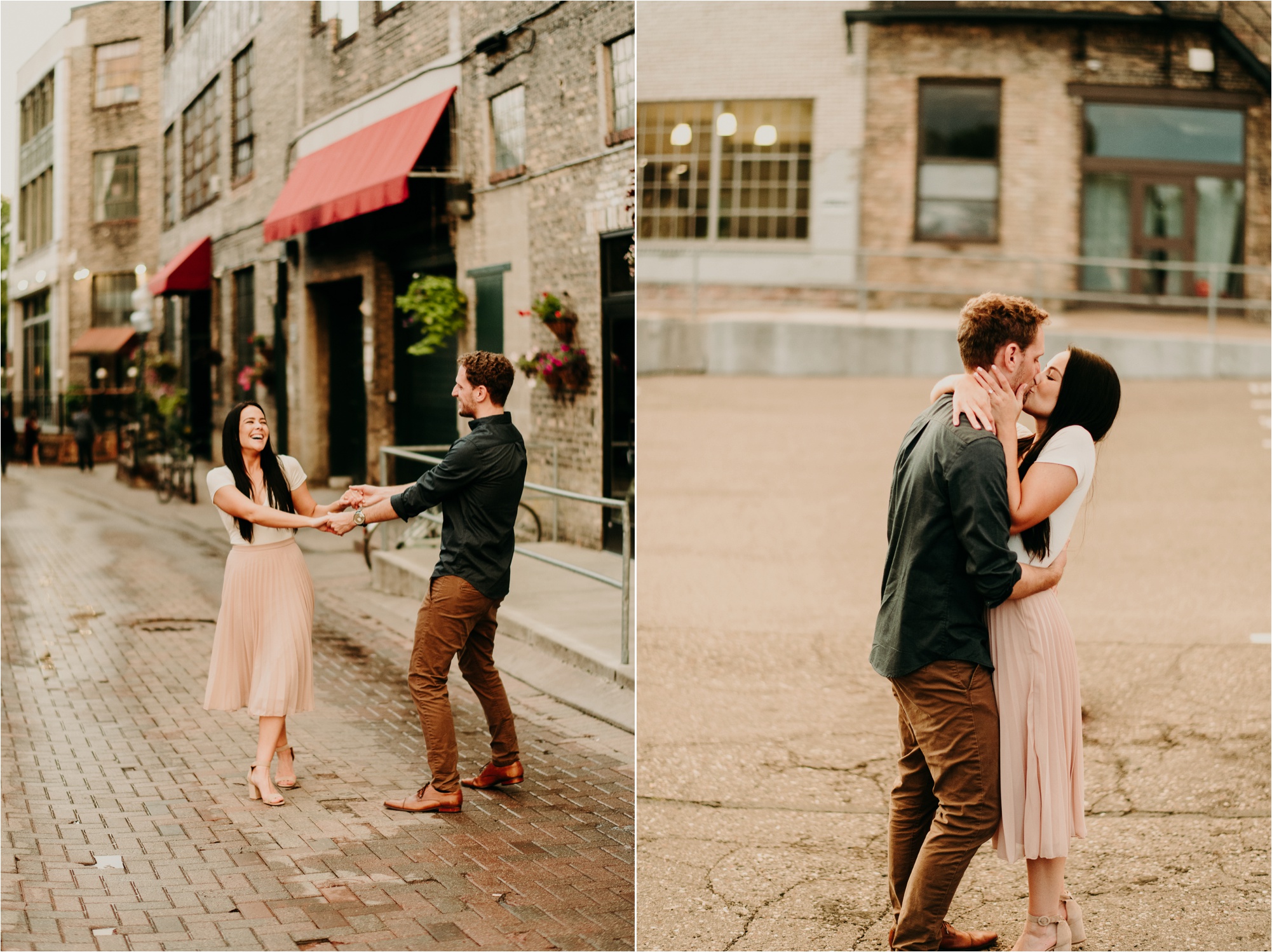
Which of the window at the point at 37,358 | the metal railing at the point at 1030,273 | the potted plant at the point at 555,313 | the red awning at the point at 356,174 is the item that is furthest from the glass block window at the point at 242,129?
the metal railing at the point at 1030,273

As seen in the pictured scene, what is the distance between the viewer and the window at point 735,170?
804 inches

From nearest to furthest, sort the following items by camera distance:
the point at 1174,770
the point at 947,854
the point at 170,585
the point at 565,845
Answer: the point at 947,854, the point at 565,845, the point at 170,585, the point at 1174,770

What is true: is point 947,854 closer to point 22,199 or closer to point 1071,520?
point 1071,520

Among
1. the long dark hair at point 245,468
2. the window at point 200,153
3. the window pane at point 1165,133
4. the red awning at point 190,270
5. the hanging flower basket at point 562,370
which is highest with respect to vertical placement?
the window pane at point 1165,133

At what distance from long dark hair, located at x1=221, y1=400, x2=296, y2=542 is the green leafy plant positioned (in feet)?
2.77

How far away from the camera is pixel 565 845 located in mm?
4469

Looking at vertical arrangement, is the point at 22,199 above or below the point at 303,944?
above

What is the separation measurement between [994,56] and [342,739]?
1842cm

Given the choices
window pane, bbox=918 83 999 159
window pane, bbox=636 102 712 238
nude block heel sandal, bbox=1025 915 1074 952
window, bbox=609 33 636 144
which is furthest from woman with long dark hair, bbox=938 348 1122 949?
window pane, bbox=918 83 999 159

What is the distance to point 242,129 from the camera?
5.34 metres

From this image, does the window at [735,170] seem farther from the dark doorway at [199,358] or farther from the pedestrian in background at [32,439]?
the pedestrian in background at [32,439]

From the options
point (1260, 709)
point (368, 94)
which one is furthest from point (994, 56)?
point (368, 94)

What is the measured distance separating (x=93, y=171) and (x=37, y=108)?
0.45 meters

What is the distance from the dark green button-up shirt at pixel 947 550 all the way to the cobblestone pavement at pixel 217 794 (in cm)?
128
